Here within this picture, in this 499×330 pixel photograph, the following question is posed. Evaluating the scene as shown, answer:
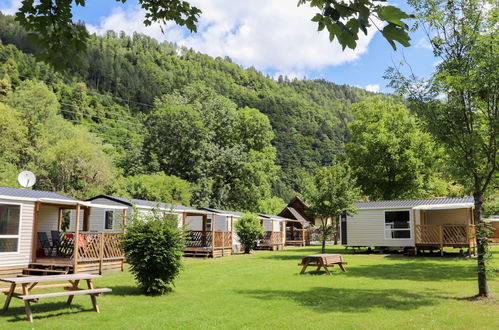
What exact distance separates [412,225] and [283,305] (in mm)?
16285

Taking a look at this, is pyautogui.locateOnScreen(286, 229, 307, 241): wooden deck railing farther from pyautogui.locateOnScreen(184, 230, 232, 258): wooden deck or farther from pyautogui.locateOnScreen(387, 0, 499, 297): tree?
pyautogui.locateOnScreen(387, 0, 499, 297): tree

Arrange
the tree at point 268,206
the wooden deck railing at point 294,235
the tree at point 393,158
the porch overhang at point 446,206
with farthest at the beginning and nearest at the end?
1. the tree at point 268,206
2. the wooden deck railing at point 294,235
3. the tree at point 393,158
4. the porch overhang at point 446,206

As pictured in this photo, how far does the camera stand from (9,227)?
12.9 meters

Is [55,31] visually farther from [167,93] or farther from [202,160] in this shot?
[167,93]

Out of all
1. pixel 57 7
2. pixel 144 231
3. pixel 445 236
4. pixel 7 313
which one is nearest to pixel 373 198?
pixel 445 236

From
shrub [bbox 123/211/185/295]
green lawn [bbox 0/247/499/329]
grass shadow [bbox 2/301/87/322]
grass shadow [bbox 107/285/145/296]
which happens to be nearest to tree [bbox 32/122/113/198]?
green lawn [bbox 0/247/499/329]

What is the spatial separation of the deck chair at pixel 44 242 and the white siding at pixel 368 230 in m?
16.5

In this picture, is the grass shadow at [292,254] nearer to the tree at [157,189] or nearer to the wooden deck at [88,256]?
the tree at [157,189]

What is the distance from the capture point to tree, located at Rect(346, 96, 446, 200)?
2975 cm

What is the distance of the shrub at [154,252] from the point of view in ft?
32.7

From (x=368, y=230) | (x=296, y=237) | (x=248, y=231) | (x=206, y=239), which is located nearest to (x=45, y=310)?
(x=206, y=239)

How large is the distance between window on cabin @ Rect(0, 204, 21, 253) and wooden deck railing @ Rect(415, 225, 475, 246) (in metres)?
18.5

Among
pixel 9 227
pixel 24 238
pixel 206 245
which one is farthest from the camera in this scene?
pixel 206 245

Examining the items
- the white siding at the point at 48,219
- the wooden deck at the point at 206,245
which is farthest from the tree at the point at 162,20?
the wooden deck at the point at 206,245
